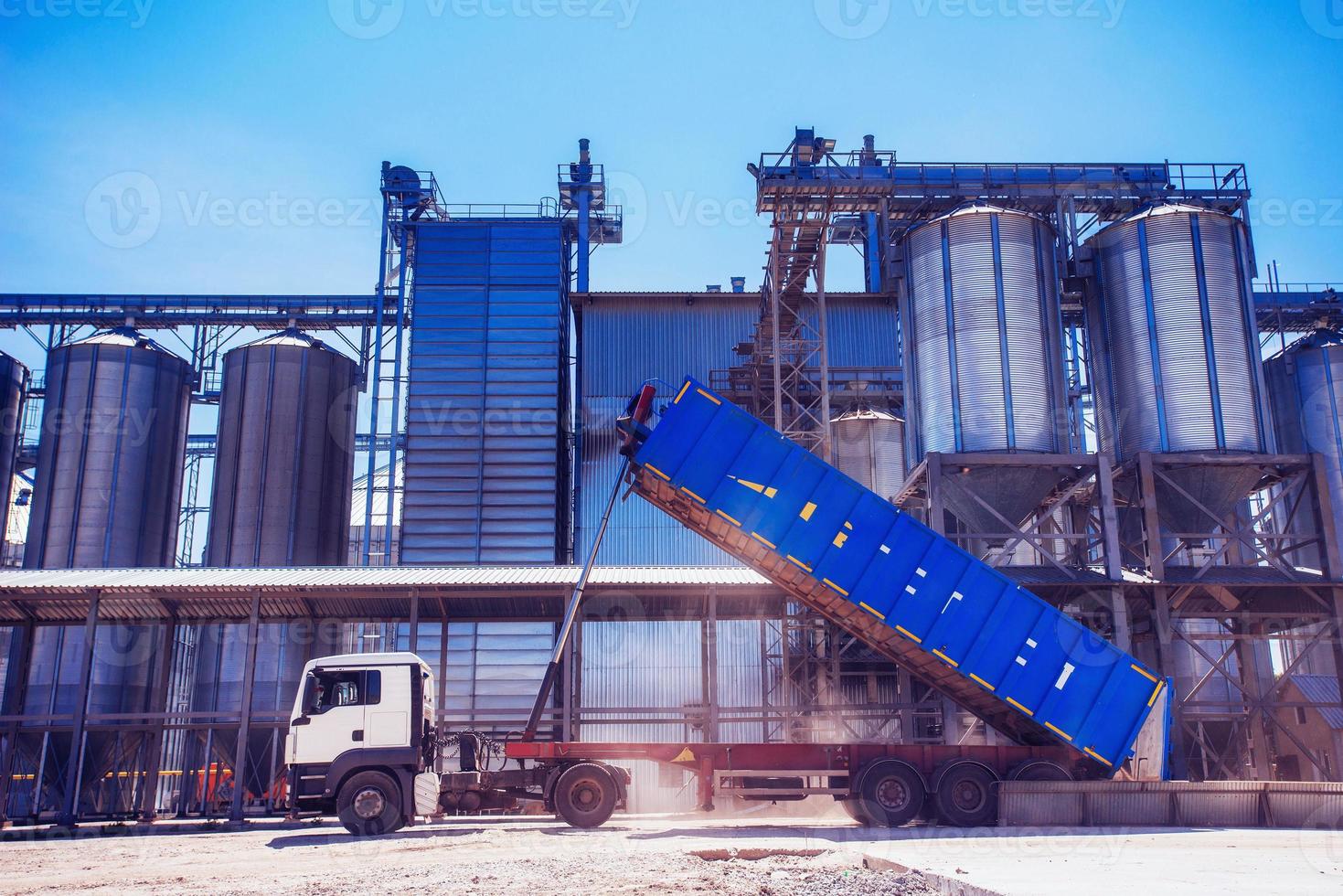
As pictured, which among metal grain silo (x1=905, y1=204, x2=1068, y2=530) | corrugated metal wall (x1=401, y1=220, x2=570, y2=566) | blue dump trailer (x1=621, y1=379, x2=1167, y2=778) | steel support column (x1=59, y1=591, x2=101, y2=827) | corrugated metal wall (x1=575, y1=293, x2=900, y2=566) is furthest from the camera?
corrugated metal wall (x1=575, y1=293, x2=900, y2=566)

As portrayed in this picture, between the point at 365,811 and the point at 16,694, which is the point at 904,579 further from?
the point at 16,694

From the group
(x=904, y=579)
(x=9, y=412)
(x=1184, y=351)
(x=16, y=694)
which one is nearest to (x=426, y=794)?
(x=904, y=579)

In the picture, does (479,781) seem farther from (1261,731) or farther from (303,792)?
(1261,731)

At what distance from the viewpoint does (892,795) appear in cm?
1828

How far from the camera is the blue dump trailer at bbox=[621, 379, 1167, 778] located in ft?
58.9

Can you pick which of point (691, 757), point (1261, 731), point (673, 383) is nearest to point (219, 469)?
point (673, 383)

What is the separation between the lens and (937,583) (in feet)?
59.6

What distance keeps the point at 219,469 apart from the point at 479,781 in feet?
64.0

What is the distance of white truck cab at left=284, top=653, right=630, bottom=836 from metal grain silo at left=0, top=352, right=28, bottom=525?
25.7 meters

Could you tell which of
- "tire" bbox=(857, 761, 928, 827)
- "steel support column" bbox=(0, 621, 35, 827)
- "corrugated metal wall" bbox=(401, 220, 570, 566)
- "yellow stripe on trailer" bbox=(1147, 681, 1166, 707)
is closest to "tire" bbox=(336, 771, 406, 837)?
"tire" bbox=(857, 761, 928, 827)

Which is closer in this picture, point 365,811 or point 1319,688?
point 365,811

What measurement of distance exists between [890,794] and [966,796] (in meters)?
1.24

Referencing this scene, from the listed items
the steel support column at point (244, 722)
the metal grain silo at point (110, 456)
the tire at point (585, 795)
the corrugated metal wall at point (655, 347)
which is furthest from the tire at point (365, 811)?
the metal grain silo at point (110, 456)

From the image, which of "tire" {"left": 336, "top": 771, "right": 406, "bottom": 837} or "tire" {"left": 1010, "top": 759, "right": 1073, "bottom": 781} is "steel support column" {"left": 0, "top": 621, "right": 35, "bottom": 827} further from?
"tire" {"left": 1010, "top": 759, "right": 1073, "bottom": 781}
